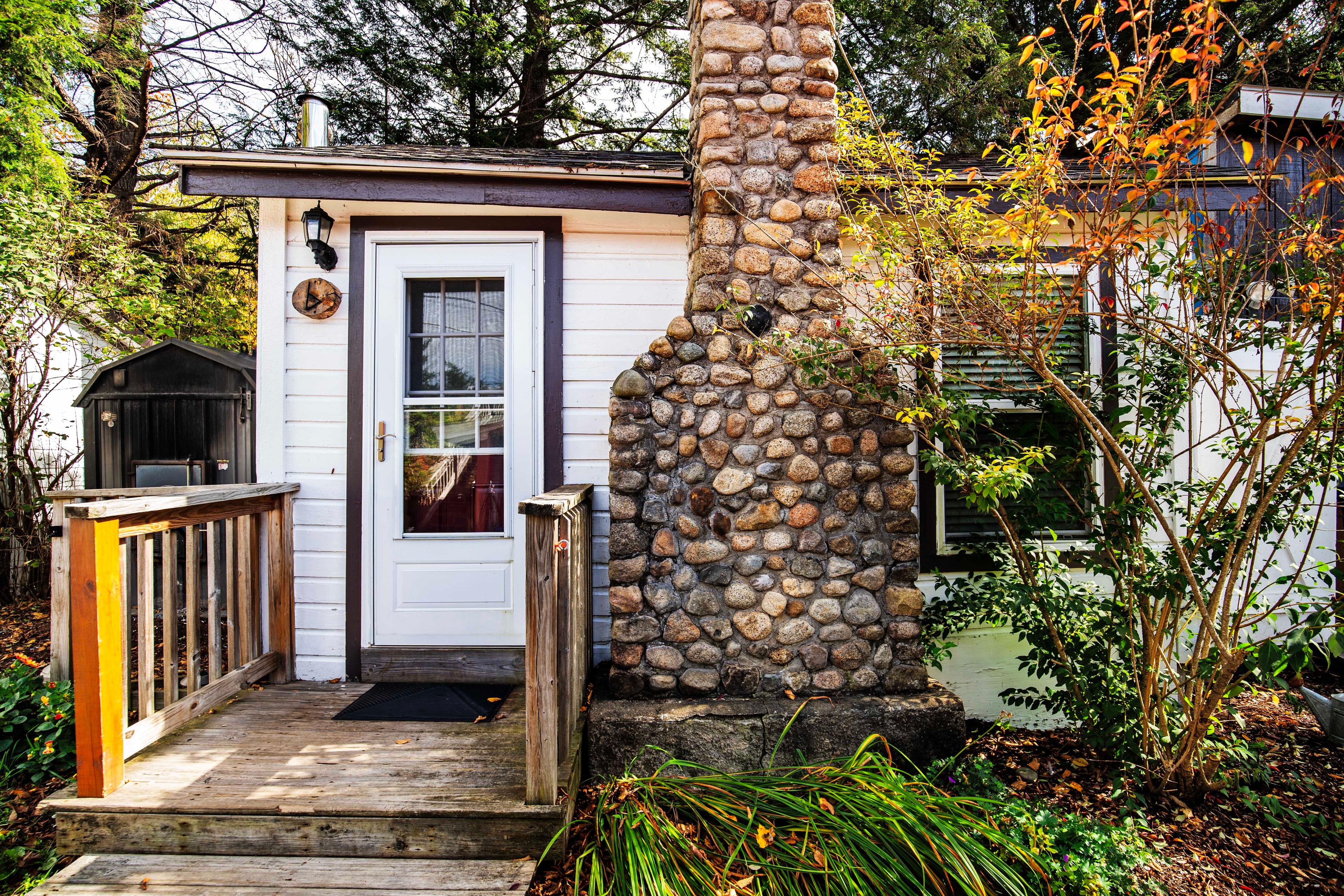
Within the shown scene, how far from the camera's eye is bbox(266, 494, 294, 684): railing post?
3.50 m

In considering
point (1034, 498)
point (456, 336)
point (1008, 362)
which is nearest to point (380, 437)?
point (456, 336)

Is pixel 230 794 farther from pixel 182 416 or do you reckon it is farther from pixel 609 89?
pixel 609 89

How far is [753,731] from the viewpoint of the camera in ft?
9.20

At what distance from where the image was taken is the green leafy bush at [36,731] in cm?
294

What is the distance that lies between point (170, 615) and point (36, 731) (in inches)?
40.0

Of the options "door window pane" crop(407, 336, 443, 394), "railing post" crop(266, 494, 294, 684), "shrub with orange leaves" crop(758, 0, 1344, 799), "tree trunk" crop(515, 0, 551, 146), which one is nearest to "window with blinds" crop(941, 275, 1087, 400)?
"shrub with orange leaves" crop(758, 0, 1344, 799)

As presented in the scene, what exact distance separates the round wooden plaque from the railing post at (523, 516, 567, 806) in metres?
2.12

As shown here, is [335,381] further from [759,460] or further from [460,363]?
[759,460]

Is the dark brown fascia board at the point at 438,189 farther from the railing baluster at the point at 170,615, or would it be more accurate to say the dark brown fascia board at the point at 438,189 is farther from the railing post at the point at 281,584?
the railing baluster at the point at 170,615

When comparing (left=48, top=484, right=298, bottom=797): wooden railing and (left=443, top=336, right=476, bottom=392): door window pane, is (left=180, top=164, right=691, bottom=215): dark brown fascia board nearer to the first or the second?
(left=443, top=336, right=476, bottom=392): door window pane

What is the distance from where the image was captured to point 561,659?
2.60m

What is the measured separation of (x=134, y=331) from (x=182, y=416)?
3413 millimetres

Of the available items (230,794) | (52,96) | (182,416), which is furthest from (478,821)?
(52,96)

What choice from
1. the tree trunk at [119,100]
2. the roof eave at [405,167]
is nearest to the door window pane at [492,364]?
the roof eave at [405,167]
